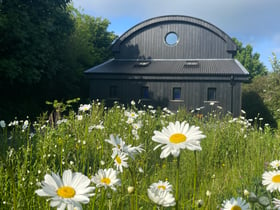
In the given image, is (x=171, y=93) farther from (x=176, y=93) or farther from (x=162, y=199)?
(x=162, y=199)

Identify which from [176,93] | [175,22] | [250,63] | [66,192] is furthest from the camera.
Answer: [250,63]

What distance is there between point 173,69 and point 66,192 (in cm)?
1757

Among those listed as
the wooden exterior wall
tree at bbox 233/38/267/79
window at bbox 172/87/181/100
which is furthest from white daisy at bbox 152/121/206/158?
tree at bbox 233/38/267/79

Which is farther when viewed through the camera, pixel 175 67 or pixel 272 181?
pixel 175 67

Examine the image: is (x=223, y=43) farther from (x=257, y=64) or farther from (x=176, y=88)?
(x=257, y=64)

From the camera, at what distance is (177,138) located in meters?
1.01

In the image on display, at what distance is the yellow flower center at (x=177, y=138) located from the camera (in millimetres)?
990

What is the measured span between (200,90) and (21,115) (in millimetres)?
10204

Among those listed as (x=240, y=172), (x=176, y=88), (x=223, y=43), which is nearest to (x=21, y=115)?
(x=176, y=88)

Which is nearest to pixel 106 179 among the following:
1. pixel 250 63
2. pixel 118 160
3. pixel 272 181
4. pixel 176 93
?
pixel 118 160

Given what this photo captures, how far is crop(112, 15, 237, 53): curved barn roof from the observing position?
766 inches

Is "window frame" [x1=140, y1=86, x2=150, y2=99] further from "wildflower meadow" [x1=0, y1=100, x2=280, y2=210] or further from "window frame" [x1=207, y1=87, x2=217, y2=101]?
"wildflower meadow" [x1=0, y1=100, x2=280, y2=210]

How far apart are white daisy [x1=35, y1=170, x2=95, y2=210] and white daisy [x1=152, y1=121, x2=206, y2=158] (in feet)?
0.88

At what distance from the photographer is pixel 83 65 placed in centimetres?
2373
